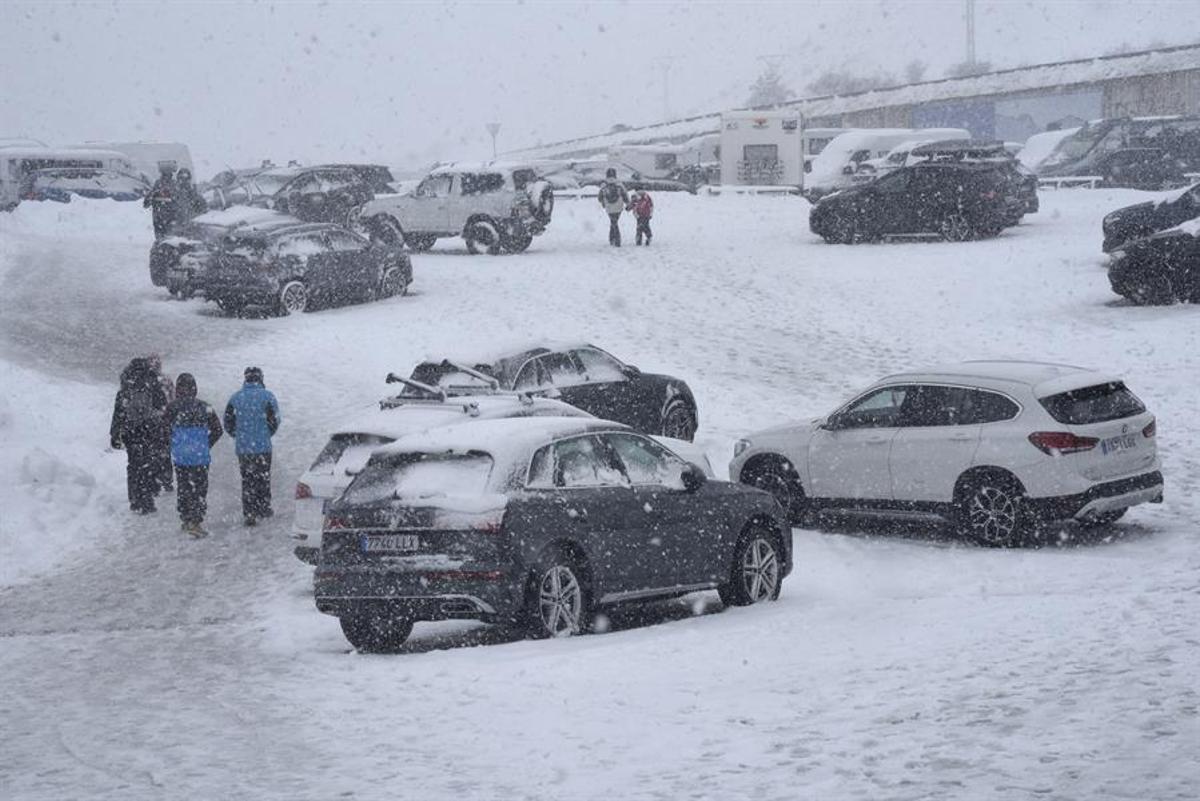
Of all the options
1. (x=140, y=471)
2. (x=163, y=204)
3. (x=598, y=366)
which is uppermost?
(x=163, y=204)

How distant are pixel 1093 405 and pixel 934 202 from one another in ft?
68.7

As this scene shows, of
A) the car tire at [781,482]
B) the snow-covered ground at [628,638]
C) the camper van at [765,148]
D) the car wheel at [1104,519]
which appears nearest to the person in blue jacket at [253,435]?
the snow-covered ground at [628,638]

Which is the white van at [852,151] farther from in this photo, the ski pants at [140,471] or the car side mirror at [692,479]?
the car side mirror at [692,479]

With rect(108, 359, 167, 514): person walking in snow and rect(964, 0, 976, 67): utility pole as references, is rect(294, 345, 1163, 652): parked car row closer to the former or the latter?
rect(108, 359, 167, 514): person walking in snow

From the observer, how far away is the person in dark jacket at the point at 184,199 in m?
36.1

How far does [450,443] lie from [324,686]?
2046 millimetres

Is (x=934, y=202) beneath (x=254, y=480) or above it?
above

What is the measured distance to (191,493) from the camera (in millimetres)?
16953

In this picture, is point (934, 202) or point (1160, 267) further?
point (934, 202)

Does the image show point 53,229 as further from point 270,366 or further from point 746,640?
point 746,640

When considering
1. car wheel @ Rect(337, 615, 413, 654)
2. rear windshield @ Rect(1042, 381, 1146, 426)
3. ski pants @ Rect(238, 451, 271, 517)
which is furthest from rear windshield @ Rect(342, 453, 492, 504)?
rear windshield @ Rect(1042, 381, 1146, 426)

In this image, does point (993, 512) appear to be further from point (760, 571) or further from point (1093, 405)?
point (760, 571)

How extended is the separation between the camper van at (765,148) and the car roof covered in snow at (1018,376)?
3761 centimetres

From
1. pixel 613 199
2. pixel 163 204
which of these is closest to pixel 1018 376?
pixel 613 199
